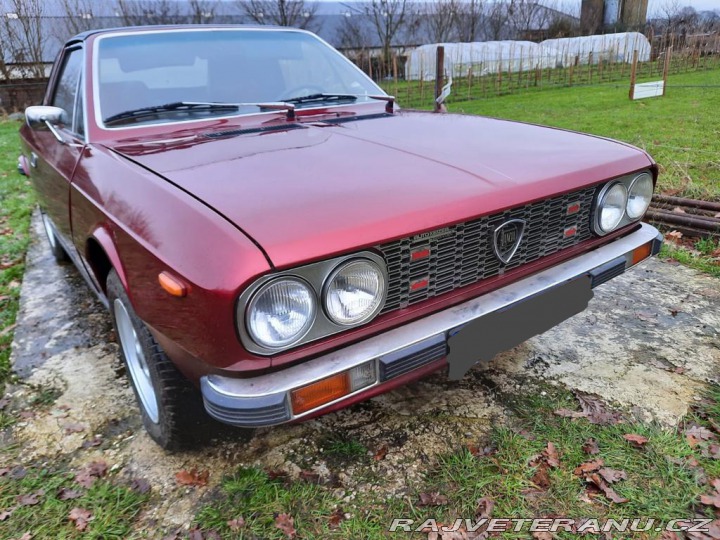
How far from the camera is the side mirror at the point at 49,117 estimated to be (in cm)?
A: 269

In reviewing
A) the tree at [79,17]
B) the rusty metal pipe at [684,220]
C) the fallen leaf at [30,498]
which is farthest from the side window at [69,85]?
the tree at [79,17]

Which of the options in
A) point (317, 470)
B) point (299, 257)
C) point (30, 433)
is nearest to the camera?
point (299, 257)

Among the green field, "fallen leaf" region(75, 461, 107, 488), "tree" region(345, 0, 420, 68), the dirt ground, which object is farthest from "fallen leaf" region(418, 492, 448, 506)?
"tree" region(345, 0, 420, 68)

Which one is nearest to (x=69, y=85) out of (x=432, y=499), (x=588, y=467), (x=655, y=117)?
(x=432, y=499)

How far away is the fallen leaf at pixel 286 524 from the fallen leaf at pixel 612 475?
3.77ft

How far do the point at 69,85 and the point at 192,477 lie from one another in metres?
2.34

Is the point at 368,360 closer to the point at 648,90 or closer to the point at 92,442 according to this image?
the point at 92,442

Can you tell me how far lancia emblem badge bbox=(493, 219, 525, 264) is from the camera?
1893 mm

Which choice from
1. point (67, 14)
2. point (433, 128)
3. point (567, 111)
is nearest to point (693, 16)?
point (567, 111)

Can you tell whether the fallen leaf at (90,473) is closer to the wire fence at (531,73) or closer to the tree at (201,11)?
the wire fence at (531,73)

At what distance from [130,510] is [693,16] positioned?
120 feet

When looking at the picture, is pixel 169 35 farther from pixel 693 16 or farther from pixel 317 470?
pixel 693 16

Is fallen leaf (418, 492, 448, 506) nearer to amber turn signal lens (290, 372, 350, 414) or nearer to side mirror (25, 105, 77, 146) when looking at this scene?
amber turn signal lens (290, 372, 350, 414)

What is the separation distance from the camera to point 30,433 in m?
2.33
